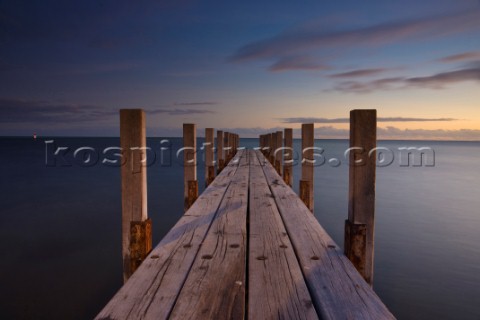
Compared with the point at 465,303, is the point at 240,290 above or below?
above

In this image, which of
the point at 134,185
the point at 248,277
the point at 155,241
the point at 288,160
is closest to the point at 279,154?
the point at 288,160

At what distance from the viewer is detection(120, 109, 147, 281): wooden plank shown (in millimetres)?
3240

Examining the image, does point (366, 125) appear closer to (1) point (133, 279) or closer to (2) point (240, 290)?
(2) point (240, 290)

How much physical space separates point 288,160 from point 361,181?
8.36 meters

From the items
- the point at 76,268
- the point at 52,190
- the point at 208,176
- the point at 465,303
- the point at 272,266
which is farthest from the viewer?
the point at 52,190

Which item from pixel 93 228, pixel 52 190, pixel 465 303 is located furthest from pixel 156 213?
pixel 465 303

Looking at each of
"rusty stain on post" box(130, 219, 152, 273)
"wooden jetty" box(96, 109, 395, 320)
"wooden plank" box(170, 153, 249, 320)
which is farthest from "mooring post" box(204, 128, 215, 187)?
"rusty stain on post" box(130, 219, 152, 273)

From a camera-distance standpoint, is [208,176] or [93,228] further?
[93,228]

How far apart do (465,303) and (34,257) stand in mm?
9938

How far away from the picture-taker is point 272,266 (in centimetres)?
239

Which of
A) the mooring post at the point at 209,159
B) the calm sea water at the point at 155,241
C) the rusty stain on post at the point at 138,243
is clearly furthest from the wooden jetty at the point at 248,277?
the mooring post at the point at 209,159

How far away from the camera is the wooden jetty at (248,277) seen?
182 cm

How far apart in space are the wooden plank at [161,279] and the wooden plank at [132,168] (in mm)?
462

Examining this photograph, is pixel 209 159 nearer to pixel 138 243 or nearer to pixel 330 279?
pixel 138 243
